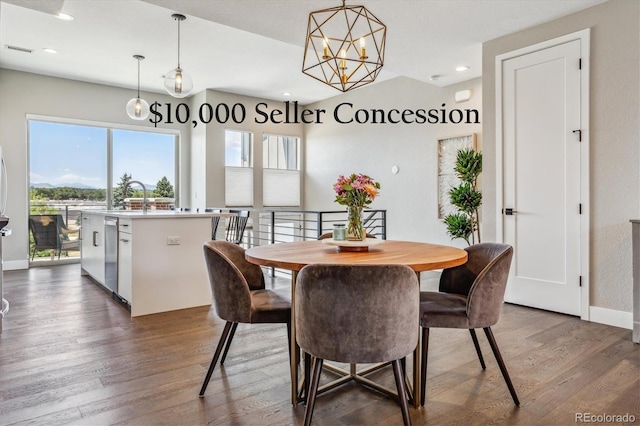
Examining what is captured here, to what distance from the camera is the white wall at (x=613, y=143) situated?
3.30 meters

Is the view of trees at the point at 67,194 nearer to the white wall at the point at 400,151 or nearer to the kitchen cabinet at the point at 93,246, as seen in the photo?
the kitchen cabinet at the point at 93,246

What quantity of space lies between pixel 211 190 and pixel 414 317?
6.12 metres

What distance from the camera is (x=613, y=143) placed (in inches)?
134

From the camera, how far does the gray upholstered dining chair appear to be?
1546 millimetres

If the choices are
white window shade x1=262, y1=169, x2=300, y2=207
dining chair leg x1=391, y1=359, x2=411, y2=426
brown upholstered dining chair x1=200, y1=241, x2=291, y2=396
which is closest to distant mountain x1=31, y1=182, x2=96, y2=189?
white window shade x1=262, y1=169, x2=300, y2=207

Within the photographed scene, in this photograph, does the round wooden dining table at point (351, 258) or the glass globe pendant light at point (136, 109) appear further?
the glass globe pendant light at point (136, 109)

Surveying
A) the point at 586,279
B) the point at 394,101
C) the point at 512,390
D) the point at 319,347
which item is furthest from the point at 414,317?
the point at 394,101

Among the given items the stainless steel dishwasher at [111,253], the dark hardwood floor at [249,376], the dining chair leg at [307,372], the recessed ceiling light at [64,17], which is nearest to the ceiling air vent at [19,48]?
the recessed ceiling light at [64,17]

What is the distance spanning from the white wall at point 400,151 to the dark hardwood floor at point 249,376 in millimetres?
2839

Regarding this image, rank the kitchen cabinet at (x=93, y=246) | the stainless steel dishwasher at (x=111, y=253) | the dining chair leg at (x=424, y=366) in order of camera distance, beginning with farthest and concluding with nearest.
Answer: the kitchen cabinet at (x=93, y=246) → the stainless steel dishwasher at (x=111, y=253) → the dining chair leg at (x=424, y=366)

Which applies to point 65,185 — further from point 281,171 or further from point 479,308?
point 479,308

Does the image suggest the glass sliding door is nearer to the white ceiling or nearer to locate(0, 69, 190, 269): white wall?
locate(0, 69, 190, 269): white wall

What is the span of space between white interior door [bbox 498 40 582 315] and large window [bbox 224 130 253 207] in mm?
4831

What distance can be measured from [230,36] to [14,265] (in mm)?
4651
